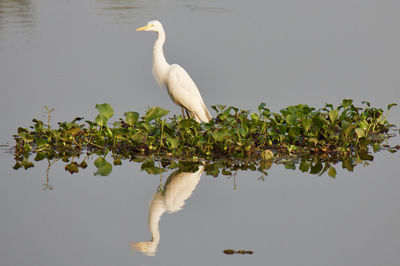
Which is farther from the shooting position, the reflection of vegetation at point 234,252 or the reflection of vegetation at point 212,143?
the reflection of vegetation at point 212,143

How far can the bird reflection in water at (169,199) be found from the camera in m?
4.89

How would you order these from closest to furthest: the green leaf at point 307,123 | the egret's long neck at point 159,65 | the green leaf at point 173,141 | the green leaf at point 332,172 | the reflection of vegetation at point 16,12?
the green leaf at point 332,172 → the green leaf at point 173,141 → the green leaf at point 307,123 → the egret's long neck at point 159,65 → the reflection of vegetation at point 16,12

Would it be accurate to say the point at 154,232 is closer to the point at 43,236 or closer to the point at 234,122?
the point at 43,236

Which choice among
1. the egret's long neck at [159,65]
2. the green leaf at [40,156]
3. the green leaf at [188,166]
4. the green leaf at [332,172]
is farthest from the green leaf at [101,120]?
the green leaf at [332,172]

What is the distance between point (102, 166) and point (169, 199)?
104cm

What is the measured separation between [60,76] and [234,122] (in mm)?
3855

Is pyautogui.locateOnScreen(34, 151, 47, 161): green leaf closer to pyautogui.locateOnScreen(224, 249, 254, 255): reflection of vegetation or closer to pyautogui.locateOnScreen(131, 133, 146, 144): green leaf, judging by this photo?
pyautogui.locateOnScreen(131, 133, 146, 144): green leaf

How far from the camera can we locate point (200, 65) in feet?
33.5

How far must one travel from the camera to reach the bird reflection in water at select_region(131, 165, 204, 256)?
4.89m

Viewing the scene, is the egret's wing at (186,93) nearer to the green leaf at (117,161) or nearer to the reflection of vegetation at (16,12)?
the green leaf at (117,161)

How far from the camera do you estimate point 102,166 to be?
21.6 ft

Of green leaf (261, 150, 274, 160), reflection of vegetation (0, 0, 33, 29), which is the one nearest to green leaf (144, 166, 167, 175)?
green leaf (261, 150, 274, 160)

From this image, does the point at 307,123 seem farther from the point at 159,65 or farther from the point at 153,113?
the point at 159,65

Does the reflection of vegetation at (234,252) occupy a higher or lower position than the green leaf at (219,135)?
lower
